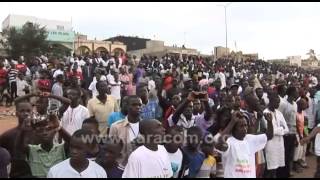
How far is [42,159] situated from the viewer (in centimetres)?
466

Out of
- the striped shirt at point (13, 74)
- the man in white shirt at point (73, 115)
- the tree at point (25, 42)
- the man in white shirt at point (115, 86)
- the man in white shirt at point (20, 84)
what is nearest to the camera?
the man in white shirt at point (73, 115)

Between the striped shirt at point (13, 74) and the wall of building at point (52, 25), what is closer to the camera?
the striped shirt at point (13, 74)

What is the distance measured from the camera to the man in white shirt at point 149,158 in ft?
13.3

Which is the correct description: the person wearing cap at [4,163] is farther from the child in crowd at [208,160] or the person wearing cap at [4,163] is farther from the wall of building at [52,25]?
the wall of building at [52,25]

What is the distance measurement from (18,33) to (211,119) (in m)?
27.4

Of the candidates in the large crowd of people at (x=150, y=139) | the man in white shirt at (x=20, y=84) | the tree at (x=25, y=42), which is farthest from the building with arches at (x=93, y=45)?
the large crowd of people at (x=150, y=139)

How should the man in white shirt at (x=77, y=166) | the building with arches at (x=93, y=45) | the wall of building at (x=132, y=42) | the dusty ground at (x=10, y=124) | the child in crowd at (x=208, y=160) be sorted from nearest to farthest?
1. the man in white shirt at (x=77, y=166)
2. the child in crowd at (x=208, y=160)
3. the dusty ground at (x=10, y=124)
4. the building with arches at (x=93, y=45)
5. the wall of building at (x=132, y=42)

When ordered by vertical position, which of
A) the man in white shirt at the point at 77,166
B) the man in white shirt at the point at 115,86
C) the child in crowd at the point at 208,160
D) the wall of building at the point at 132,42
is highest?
the wall of building at the point at 132,42

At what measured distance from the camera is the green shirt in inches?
183

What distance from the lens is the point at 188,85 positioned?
9.70 m

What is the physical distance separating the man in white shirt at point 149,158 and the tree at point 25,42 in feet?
89.7

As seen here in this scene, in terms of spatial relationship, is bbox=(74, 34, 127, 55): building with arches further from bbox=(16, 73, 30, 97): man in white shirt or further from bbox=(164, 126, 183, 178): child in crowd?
bbox=(164, 126, 183, 178): child in crowd

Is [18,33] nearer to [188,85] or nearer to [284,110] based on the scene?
[188,85]

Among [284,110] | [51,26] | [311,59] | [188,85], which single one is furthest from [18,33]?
[311,59]
